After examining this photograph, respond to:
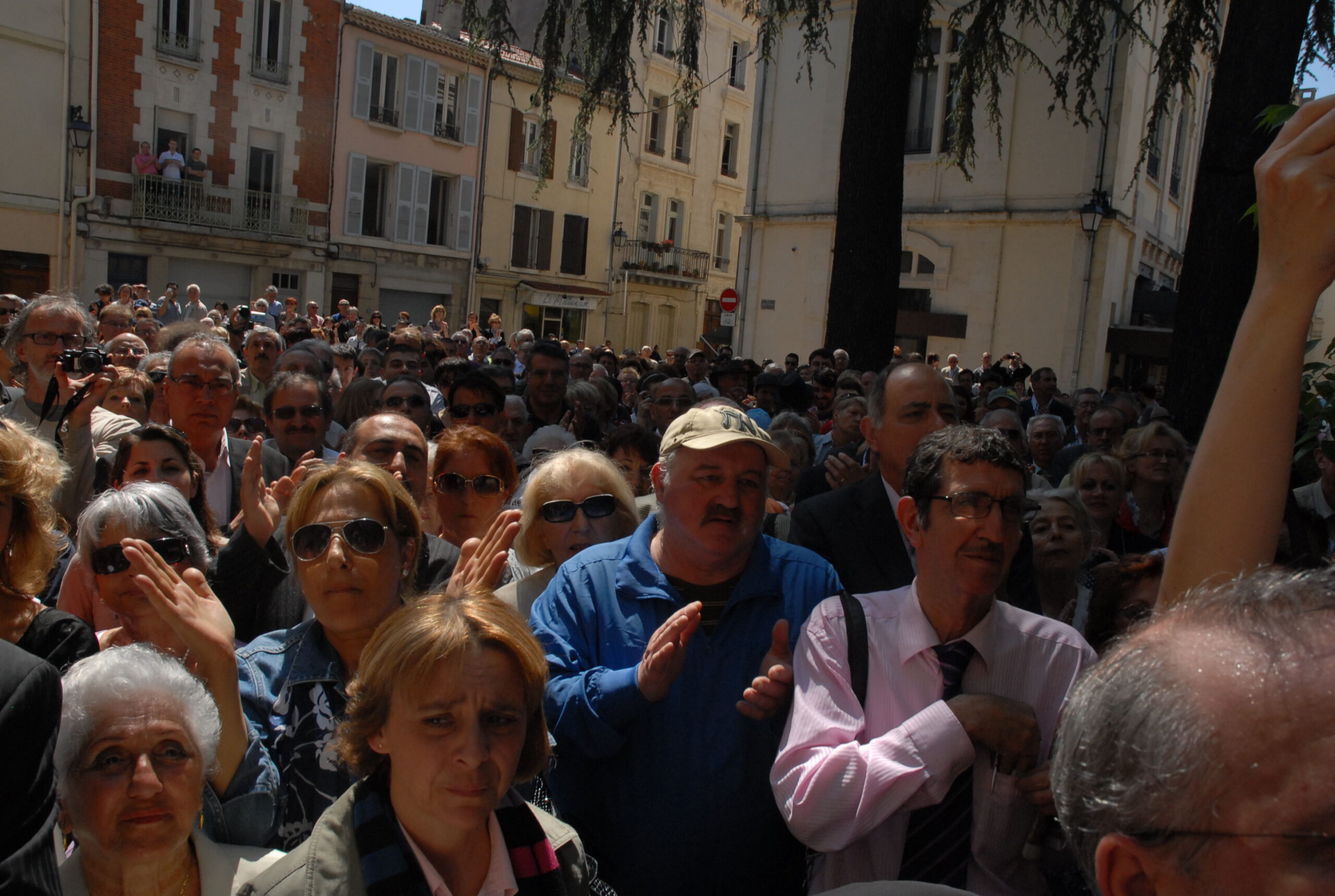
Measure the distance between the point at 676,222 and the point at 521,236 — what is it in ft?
22.0

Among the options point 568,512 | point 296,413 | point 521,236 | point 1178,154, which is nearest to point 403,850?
point 568,512

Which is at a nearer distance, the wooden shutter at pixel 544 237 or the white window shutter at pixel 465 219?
the white window shutter at pixel 465 219

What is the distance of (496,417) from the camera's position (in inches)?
227

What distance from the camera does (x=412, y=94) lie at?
27266mm

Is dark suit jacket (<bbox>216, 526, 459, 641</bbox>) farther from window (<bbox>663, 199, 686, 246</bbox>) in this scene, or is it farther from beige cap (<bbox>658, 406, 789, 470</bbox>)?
window (<bbox>663, 199, 686, 246</bbox>)

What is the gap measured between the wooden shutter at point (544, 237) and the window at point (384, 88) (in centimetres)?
549

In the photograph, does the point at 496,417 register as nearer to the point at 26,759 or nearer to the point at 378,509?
the point at 378,509

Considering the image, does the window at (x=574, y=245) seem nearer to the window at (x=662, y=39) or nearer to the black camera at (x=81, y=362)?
the window at (x=662, y=39)

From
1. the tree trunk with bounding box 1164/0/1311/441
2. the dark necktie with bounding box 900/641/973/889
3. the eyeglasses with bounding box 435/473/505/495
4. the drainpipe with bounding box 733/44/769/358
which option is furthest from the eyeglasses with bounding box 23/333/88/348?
the drainpipe with bounding box 733/44/769/358

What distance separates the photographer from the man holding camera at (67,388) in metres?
4.20

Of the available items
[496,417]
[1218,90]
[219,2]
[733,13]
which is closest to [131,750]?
[496,417]

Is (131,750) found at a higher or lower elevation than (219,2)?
lower

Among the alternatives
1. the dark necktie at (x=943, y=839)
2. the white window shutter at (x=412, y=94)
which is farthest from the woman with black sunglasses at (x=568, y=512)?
the white window shutter at (x=412, y=94)

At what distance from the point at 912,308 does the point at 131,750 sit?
20.7 meters
